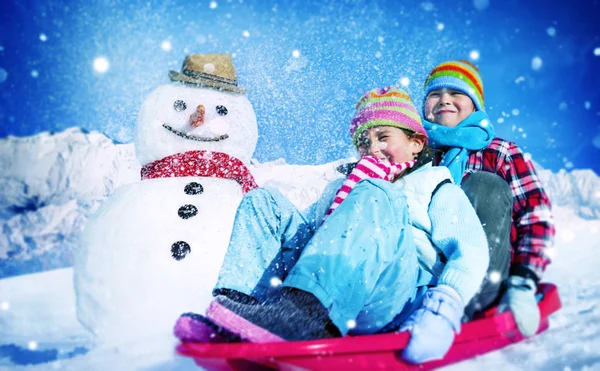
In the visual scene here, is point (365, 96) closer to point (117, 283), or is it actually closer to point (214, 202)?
point (214, 202)

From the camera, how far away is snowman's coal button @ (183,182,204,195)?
54.4 inches

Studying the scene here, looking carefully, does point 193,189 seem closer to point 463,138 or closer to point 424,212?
point 424,212

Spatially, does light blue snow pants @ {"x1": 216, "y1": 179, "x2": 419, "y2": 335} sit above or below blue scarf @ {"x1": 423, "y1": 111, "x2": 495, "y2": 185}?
below

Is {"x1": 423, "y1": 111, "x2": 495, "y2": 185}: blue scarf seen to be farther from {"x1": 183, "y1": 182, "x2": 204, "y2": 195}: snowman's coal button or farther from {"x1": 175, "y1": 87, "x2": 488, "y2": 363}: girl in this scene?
{"x1": 183, "y1": 182, "x2": 204, "y2": 195}: snowman's coal button

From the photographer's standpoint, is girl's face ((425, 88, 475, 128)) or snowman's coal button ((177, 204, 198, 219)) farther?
girl's face ((425, 88, 475, 128))

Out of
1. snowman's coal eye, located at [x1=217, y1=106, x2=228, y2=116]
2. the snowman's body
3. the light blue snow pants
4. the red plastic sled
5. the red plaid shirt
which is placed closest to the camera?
the red plastic sled

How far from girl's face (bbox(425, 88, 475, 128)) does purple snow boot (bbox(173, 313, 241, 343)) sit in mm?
1103

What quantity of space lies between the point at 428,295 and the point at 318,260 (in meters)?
0.21

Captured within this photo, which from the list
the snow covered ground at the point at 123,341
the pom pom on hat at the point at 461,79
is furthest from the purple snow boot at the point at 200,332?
the pom pom on hat at the point at 461,79

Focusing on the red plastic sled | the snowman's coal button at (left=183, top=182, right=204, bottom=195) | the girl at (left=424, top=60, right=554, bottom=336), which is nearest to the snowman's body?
the snowman's coal button at (left=183, top=182, right=204, bottom=195)

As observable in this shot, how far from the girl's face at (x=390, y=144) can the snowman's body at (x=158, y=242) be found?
0.53 metres

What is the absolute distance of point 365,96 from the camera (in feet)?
4.23

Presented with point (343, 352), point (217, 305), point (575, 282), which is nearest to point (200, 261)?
point (217, 305)

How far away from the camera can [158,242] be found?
4.21ft
